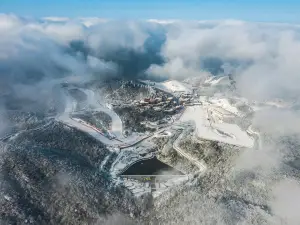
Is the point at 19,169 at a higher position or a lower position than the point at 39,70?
higher

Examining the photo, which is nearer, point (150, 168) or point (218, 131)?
point (150, 168)

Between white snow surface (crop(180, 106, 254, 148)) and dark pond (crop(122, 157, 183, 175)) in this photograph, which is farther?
white snow surface (crop(180, 106, 254, 148))

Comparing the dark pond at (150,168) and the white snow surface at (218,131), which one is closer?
the dark pond at (150,168)

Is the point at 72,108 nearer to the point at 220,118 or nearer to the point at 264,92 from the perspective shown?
the point at 220,118

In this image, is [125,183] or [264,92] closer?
[125,183]

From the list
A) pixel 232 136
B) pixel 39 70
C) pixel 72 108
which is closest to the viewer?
pixel 232 136

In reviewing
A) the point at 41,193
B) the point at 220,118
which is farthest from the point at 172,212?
the point at 220,118

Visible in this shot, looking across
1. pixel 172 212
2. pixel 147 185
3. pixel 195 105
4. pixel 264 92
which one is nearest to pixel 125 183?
pixel 147 185

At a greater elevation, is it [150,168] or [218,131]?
[218,131]

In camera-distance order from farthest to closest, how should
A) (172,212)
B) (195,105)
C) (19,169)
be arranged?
(195,105) → (19,169) → (172,212)
